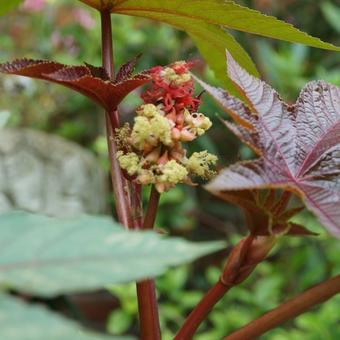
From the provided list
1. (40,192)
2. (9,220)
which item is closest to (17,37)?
(40,192)

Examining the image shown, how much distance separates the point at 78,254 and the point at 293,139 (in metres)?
0.25

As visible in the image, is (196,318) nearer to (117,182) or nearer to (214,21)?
(117,182)

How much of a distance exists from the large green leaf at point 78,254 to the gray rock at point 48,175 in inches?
82.3

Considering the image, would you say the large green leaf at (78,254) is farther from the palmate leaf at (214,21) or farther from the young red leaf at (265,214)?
the palmate leaf at (214,21)

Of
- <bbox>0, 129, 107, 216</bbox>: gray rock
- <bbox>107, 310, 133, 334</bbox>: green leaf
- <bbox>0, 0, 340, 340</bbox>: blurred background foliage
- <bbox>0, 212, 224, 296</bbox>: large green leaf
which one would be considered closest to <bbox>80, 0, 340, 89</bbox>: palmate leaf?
<bbox>0, 212, 224, 296</bbox>: large green leaf

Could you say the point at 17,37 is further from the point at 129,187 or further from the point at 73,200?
the point at 129,187

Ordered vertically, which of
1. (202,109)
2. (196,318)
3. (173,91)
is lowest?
(202,109)

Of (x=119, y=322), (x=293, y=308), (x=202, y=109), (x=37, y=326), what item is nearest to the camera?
(x=37, y=326)

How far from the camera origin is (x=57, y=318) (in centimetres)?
20

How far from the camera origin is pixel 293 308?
1.27ft

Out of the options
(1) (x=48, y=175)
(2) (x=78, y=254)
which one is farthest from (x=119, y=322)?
(2) (x=78, y=254)

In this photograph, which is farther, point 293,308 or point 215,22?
point 215,22

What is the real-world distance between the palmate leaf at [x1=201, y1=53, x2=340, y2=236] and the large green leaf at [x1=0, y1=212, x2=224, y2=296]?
103 millimetres

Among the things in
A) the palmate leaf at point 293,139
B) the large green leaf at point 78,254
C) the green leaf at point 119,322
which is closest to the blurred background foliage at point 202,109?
the green leaf at point 119,322
